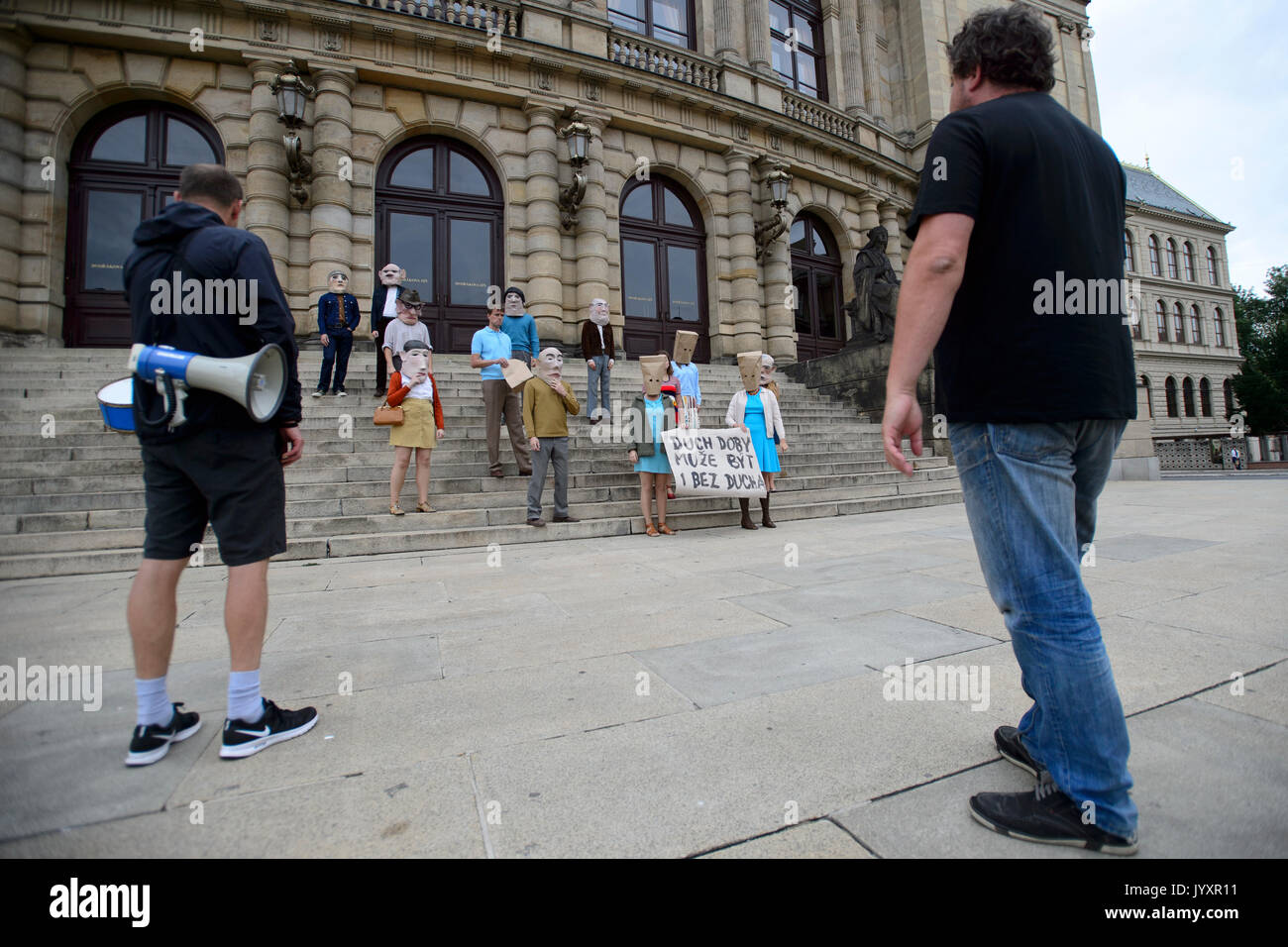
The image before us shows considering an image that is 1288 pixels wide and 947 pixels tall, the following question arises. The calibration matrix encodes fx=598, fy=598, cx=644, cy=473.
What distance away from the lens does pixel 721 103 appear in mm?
15906

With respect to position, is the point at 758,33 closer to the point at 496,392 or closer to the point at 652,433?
the point at 496,392

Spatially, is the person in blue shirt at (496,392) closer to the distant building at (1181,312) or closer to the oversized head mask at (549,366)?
the oversized head mask at (549,366)

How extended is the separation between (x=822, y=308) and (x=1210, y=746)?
18586mm

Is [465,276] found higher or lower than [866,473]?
higher

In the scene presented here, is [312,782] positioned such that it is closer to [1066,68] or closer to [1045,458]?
[1045,458]

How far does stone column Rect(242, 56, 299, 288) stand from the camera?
39.1 ft

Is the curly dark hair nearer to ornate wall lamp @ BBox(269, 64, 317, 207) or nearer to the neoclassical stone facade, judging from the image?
the neoclassical stone facade

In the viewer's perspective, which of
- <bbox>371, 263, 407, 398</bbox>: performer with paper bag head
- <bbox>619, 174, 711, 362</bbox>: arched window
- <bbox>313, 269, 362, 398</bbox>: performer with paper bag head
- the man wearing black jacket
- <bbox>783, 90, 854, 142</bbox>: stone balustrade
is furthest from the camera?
<bbox>783, 90, 854, 142</bbox>: stone balustrade

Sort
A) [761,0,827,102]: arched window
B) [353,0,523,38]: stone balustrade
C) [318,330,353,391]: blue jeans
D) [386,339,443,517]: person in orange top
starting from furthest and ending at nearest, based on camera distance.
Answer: [761,0,827,102]: arched window, [353,0,523,38]: stone balustrade, [318,330,353,391]: blue jeans, [386,339,443,517]: person in orange top

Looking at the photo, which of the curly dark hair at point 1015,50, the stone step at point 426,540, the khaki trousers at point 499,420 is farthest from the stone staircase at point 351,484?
the curly dark hair at point 1015,50

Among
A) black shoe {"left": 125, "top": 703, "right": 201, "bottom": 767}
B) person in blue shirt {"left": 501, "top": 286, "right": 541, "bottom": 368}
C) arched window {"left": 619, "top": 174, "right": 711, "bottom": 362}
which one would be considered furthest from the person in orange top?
arched window {"left": 619, "top": 174, "right": 711, "bottom": 362}

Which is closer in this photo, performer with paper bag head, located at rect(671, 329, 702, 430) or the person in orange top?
the person in orange top

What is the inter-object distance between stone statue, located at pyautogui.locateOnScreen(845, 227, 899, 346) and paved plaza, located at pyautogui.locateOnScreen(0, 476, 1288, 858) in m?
10.1
